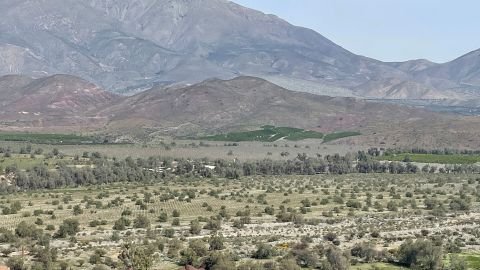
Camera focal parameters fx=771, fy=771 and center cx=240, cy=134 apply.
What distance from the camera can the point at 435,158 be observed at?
481 ft

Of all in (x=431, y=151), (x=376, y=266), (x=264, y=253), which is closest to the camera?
(x=376, y=266)

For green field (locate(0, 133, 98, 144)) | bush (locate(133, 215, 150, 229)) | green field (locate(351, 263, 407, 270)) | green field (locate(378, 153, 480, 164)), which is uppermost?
green field (locate(0, 133, 98, 144))

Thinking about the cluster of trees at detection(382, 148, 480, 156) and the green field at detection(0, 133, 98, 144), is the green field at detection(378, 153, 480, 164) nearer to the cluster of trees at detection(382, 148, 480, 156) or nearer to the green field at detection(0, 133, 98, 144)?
the cluster of trees at detection(382, 148, 480, 156)

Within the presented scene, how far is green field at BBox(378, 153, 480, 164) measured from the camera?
465ft

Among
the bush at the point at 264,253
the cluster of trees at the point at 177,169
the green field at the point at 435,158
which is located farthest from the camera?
the green field at the point at 435,158

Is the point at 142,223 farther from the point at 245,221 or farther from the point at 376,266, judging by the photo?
the point at 376,266

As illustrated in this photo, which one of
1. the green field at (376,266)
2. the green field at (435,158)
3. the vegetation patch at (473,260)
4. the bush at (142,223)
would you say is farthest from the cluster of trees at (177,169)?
the vegetation patch at (473,260)

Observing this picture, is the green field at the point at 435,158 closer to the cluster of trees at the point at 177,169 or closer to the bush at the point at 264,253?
the cluster of trees at the point at 177,169

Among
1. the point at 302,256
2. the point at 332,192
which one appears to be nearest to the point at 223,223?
the point at 302,256

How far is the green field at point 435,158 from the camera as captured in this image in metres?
142

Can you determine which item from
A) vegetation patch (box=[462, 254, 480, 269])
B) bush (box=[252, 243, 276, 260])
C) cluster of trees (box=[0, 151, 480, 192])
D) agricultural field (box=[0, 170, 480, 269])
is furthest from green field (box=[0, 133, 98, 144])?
vegetation patch (box=[462, 254, 480, 269])

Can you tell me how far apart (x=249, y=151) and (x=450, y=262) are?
11756 cm

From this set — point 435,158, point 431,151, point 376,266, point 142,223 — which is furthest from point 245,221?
point 431,151

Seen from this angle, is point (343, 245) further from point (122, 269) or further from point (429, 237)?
point (122, 269)
